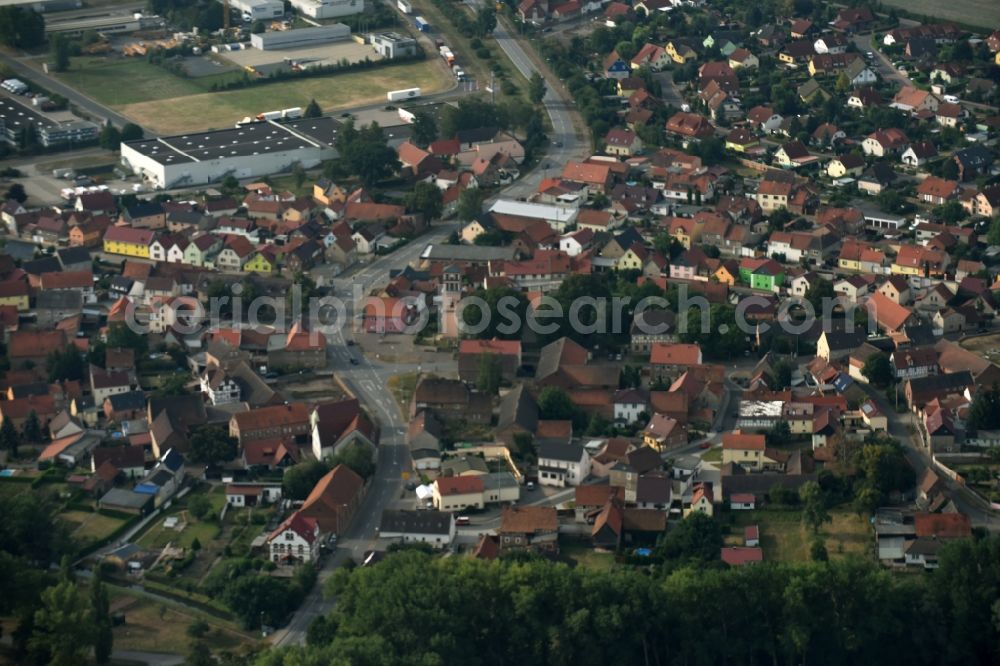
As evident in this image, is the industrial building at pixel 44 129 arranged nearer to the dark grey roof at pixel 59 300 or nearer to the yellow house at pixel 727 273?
the dark grey roof at pixel 59 300

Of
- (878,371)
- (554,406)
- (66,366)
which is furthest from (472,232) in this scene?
(878,371)

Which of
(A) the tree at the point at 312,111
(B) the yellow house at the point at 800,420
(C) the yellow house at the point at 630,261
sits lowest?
(B) the yellow house at the point at 800,420

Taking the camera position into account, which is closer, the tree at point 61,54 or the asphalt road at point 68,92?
the asphalt road at point 68,92

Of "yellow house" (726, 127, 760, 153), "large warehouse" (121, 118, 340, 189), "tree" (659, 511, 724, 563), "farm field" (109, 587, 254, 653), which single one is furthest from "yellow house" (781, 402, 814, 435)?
"large warehouse" (121, 118, 340, 189)

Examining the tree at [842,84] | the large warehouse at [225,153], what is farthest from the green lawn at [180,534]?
the tree at [842,84]

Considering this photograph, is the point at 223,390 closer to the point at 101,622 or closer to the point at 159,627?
the point at 159,627

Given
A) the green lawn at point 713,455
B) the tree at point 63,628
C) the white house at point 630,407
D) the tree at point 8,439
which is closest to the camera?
the tree at point 63,628
